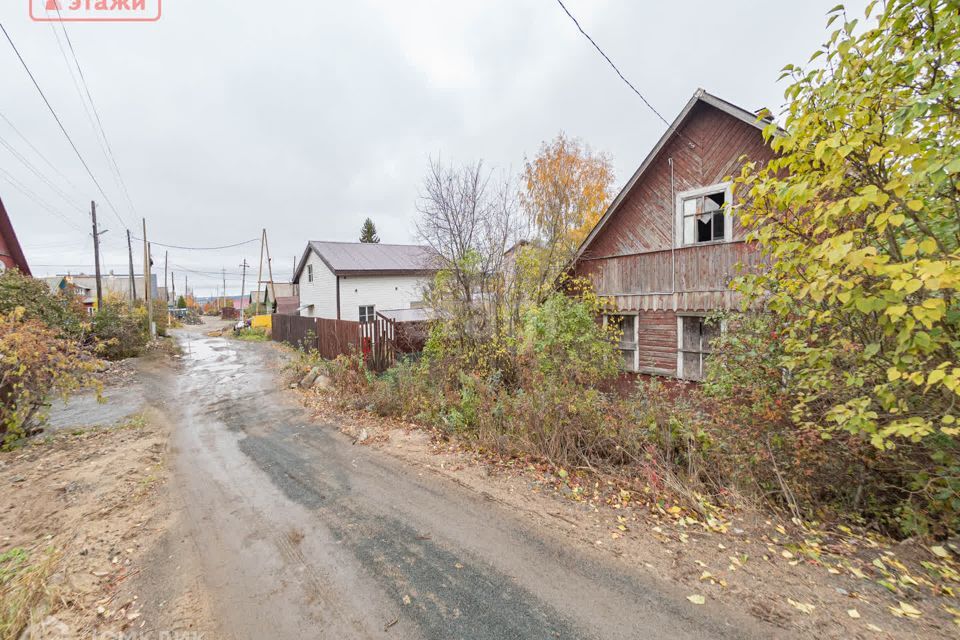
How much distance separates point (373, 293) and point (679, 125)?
17.6m

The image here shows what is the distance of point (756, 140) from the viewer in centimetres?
831

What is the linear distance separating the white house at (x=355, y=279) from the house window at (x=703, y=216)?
14097mm

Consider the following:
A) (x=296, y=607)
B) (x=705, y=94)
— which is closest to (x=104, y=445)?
(x=296, y=607)

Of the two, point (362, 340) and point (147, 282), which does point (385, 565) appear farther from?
point (147, 282)

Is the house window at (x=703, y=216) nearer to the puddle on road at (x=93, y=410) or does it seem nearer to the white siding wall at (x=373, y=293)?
the puddle on road at (x=93, y=410)

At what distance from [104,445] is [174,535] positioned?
3.79m

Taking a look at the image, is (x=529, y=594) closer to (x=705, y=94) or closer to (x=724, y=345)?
(x=724, y=345)

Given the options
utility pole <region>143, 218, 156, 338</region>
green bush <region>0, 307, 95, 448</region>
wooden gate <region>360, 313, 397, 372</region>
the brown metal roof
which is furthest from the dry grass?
utility pole <region>143, 218, 156, 338</region>

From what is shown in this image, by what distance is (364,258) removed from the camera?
76.4 ft

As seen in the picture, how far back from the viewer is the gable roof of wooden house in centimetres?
806

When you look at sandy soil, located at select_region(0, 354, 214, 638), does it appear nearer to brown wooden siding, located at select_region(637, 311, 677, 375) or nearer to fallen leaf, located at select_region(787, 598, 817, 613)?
fallen leaf, located at select_region(787, 598, 817, 613)

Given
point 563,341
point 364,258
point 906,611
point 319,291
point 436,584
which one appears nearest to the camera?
point 906,611

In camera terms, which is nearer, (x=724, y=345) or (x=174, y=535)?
(x=174, y=535)

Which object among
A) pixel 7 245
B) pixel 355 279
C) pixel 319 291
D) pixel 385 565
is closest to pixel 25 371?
pixel 385 565
